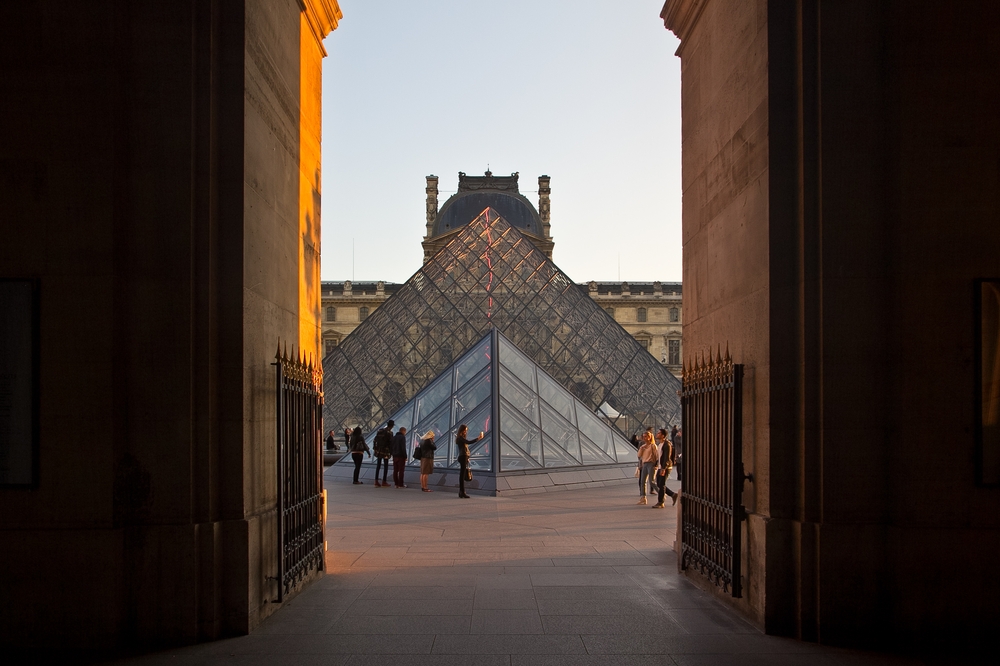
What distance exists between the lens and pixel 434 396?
2120cm

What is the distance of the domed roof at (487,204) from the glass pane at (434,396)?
5721cm

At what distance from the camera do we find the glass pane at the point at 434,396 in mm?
20688

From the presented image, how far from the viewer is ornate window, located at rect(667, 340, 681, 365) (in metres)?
81.1

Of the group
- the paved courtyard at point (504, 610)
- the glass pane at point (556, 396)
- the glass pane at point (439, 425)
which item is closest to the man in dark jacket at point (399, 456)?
the glass pane at point (439, 425)

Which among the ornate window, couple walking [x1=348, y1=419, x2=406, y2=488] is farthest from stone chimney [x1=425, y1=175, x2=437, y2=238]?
couple walking [x1=348, y1=419, x2=406, y2=488]
